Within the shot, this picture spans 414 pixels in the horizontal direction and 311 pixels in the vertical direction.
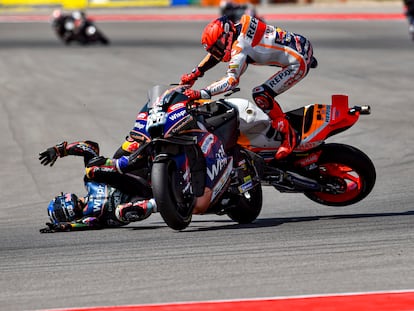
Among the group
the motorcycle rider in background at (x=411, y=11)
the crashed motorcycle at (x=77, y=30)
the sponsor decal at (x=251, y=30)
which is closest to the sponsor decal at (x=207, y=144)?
the sponsor decal at (x=251, y=30)

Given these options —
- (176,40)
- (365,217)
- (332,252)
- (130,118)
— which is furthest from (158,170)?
(176,40)

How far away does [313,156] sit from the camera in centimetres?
852

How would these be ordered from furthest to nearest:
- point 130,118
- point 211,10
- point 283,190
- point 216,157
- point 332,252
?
point 211,10 < point 130,118 < point 283,190 < point 216,157 < point 332,252

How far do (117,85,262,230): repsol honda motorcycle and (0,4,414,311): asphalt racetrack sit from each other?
0.79ft

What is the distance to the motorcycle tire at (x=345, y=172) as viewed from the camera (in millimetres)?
8312

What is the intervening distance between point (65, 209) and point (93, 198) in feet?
0.89

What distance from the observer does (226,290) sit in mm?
5602

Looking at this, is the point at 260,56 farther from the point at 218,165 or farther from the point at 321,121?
the point at 218,165

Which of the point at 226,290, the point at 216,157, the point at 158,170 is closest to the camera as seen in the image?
the point at 226,290

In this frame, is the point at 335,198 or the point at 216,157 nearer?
the point at 216,157

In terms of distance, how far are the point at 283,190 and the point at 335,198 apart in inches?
19.6

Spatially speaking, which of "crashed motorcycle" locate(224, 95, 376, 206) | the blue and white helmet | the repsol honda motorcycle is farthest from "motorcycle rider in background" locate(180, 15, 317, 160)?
the blue and white helmet

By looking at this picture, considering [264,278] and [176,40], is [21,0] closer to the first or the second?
[176,40]

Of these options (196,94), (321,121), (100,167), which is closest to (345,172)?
(321,121)
